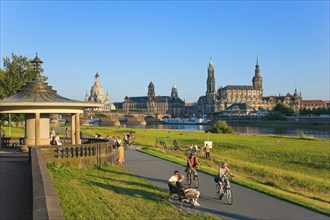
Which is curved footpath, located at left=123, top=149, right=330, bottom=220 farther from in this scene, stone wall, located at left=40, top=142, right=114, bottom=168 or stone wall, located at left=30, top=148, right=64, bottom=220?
stone wall, located at left=30, top=148, right=64, bottom=220

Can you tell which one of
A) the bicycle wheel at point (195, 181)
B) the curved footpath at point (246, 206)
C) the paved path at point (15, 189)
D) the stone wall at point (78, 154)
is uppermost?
the stone wall at point (78, 154)

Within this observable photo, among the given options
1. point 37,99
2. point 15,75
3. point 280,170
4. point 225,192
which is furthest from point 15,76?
point 225,192

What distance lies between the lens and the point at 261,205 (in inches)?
570

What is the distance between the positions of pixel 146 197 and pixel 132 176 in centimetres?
478

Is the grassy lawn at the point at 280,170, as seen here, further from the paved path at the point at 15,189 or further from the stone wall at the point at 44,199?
the paved path at the point at 15,189

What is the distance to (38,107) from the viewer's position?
2169 cm

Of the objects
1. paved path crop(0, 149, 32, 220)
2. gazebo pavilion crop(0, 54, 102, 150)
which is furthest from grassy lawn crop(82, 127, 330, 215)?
paved path crop(0, 149, 32, 220)

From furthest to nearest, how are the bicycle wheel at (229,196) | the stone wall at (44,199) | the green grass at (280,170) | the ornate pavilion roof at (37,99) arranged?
the ornate pavilion roof at (37,99) → the green grass at (280,170) → the bicycle wheel at (229,196) → the stone wall at (44,199)

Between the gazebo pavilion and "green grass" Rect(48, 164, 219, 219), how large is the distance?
479 cm

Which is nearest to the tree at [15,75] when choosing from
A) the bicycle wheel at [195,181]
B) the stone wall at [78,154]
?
the stone wall at [78,154]

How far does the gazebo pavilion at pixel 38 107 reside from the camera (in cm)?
2161

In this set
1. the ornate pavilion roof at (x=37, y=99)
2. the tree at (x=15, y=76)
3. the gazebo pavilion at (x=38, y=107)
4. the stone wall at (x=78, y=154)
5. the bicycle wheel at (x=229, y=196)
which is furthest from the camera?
the tree at (x=15, y=76)

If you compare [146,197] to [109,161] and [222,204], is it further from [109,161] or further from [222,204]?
[109,161]

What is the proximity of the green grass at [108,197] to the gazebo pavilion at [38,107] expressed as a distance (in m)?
4.79
